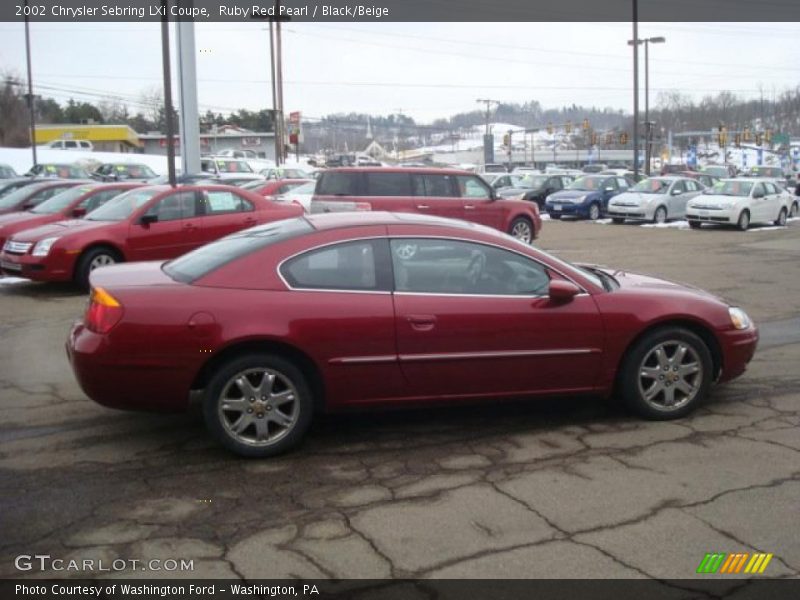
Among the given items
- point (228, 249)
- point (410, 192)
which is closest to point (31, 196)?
point (410, 192)

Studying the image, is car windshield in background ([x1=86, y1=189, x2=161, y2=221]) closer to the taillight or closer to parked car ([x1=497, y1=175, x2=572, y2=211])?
the taillight

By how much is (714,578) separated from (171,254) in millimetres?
10058

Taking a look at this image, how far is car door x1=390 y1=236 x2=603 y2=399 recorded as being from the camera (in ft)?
17.5

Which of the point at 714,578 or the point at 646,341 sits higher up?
the point at 646,341

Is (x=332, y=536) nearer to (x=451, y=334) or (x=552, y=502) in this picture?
(x=552, y=502)

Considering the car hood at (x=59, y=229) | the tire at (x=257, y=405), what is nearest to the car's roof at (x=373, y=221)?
the tire at (x=257, y=405)

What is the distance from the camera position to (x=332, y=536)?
13.5 ft

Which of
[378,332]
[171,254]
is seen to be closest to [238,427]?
[378,332]

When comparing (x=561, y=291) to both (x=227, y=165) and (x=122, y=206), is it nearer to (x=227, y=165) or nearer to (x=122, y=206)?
(x=122, y=206)

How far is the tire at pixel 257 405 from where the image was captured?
5.06 metres


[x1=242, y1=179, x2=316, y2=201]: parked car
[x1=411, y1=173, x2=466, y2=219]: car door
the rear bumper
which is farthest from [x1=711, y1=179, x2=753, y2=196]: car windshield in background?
the rear bumper

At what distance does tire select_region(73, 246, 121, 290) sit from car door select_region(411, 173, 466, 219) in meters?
6.06

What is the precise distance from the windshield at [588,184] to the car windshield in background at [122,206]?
762 inches

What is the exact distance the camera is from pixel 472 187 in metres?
16.8
